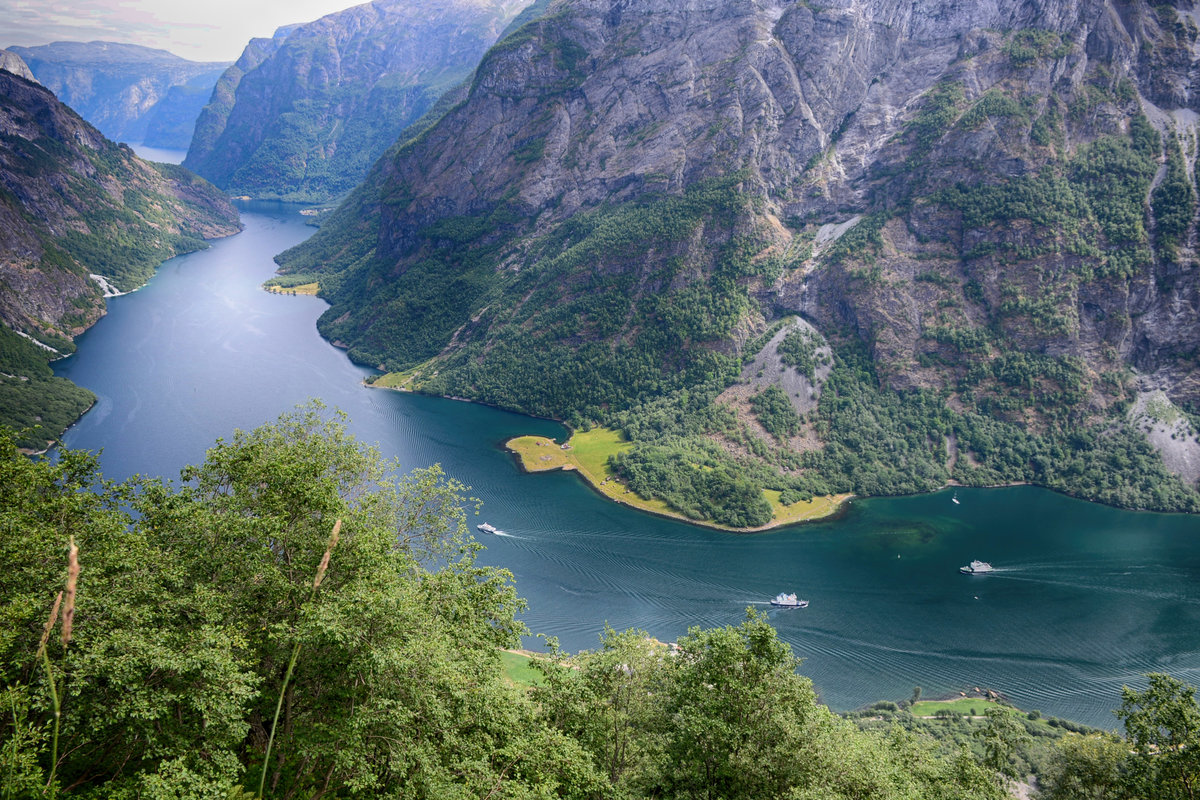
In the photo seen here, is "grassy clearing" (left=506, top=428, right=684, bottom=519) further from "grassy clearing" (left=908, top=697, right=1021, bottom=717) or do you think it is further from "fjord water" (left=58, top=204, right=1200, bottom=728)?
"grassy clearing" (left=908, top=697, right=1021, bottom=717)

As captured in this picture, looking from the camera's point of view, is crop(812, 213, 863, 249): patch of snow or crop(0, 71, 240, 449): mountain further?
crop(812, 213, 863, 249): patch of snow

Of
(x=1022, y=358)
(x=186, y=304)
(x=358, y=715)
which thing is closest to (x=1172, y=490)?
(x=1022, y=358)

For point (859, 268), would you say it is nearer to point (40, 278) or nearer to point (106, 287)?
point (40, 278)

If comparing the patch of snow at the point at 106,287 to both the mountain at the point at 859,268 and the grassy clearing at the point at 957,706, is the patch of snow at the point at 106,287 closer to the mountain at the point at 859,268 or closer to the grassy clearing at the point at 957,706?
the mountain at the point at 859,268

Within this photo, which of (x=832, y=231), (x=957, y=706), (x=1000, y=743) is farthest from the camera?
(x=832, y=231)

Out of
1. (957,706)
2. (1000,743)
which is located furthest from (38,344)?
(1000,743)

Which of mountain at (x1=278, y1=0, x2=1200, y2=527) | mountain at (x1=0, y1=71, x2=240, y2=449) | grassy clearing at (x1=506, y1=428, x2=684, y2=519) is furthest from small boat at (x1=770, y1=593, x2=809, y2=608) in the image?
mountain at (x1=0, y1=71, x2=240, y2=449)
